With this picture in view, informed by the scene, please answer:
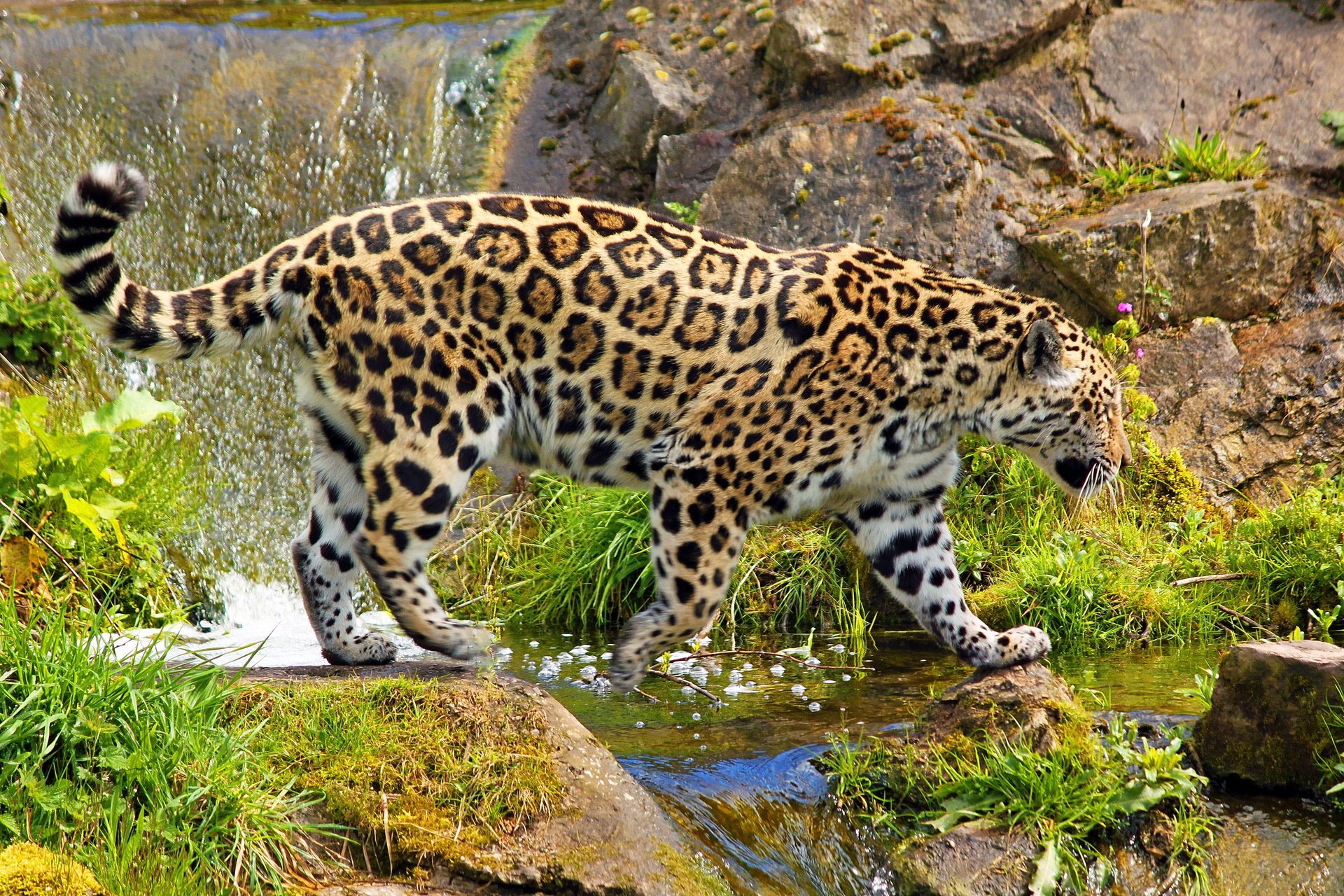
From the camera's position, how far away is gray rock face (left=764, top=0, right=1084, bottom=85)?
10.5 metres

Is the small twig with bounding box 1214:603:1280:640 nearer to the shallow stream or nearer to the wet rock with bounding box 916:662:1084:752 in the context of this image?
the shallow stream

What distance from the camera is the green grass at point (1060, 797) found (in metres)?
4.62

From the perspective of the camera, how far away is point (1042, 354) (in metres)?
5.85

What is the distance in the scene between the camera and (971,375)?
585 centimetres

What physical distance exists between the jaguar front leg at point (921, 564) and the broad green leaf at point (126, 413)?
387cm

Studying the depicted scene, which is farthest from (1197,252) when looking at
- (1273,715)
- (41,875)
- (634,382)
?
(41,875)

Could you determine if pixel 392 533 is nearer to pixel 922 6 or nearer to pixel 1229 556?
pixel 1229 556

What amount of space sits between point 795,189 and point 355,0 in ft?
20.8

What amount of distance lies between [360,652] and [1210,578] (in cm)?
484

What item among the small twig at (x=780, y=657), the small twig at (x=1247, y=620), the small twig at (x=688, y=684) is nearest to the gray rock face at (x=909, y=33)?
the small twig at (x=1247, y=620)

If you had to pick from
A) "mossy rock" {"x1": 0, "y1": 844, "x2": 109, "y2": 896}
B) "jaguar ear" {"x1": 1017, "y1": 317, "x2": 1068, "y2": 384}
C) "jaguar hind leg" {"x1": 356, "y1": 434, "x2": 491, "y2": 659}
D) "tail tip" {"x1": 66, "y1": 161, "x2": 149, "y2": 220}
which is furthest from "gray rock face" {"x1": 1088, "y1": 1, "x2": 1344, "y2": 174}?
"mossy rock" {"x1": 0, "y1": 844, "x2": 109, "y2": 896}

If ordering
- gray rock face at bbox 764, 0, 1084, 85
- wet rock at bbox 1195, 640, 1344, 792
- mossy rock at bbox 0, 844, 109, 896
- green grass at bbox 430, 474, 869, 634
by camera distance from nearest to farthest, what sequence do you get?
mossy rock at bbox 0, 844, 109, 896 → wet rock at bbox 1195, 640, 1344, 792 → green grass at bbox 430, 474, 869, 634 → gray rock face at bbox 764, 0, 1084, 85

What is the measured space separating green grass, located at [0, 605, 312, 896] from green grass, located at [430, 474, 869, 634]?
3715 mm

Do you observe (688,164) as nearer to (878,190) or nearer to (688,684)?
(878,190)
